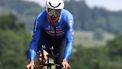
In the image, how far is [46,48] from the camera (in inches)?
541

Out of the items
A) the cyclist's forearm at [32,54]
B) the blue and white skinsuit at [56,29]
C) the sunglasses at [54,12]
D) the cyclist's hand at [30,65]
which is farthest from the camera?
the blue and white skinsuit at [56,29]

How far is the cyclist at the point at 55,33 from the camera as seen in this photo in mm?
13172

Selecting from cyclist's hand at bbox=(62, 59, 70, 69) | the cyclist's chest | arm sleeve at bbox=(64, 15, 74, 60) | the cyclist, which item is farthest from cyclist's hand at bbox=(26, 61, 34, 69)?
the cyclist's chest

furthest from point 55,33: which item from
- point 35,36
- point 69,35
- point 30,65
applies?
point 30,65

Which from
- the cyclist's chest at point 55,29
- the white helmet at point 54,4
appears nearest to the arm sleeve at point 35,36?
the cyclist's chest at point 55,29

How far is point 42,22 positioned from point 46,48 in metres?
0.59

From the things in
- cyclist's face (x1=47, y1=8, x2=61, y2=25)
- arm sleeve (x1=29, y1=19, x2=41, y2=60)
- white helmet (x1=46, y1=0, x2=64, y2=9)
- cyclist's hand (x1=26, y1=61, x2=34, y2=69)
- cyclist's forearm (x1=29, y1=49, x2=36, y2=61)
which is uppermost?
white helmet (x1=46, y1=0, x2=64, y2=9)

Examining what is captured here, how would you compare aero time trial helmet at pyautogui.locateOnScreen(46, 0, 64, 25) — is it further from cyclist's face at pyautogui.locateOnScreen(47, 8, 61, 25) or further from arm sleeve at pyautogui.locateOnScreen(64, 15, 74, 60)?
arm sleeve at pyautogui.locateOnScreen(64, 15, 74, 60)

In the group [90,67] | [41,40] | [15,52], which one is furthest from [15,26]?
[41,40]

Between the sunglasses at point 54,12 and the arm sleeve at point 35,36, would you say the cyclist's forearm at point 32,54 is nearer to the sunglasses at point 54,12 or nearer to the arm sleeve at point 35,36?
the arm sleeve at point 35,36

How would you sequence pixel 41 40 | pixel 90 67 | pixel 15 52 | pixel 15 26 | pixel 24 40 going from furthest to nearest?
pixel 15 26 < pixel 24 40 < pixel 15 52 < pixel 90 67 < pixel 41 40

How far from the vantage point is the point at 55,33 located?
1391 cm

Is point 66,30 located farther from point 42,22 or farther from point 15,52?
point 15,52

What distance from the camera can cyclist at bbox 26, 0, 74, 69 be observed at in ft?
43.2
